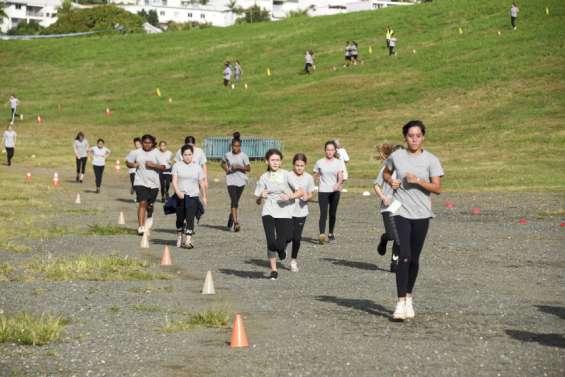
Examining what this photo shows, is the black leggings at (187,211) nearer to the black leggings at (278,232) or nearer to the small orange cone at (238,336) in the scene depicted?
the black leggings at (278,232)

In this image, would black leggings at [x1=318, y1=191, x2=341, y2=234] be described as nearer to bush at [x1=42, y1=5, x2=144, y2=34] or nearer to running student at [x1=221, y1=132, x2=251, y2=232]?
running student at [x1=221, y1=132, x2=251, y2=232]

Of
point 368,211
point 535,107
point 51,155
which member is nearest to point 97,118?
point 51,155

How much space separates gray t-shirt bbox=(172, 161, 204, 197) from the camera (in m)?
18.5

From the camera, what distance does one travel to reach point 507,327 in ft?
35.2

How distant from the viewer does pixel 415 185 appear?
11086 mm

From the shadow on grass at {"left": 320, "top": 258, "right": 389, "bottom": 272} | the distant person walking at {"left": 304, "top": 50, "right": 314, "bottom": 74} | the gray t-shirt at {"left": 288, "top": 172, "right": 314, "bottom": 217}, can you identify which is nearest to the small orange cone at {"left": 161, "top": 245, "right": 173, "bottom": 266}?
the gray t-shirt at {"left": 288, "top": 172, "right": 314, "bottom": 217}

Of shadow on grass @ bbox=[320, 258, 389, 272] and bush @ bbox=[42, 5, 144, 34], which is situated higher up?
bush @ bbox=[42, 5, 144, 34]

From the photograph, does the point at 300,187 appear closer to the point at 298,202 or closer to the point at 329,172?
the point at 298,202

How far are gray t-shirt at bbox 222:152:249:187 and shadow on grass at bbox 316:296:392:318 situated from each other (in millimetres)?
9034

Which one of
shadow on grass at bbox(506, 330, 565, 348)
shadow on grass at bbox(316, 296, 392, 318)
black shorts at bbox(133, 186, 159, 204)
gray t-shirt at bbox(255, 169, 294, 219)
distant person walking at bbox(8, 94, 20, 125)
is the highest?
distant person walking at bbox(8, 94, 20, 125)

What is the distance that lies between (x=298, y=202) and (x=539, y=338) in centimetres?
570

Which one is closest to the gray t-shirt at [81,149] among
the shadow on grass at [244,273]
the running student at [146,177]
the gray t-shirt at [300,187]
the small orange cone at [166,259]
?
the running student at [146,177]

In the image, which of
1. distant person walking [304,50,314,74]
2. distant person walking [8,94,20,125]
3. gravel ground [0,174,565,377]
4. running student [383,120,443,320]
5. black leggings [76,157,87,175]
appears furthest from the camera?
distant person walking [304,50,314,74]

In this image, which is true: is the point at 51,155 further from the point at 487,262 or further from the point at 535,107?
the point at 487,262
